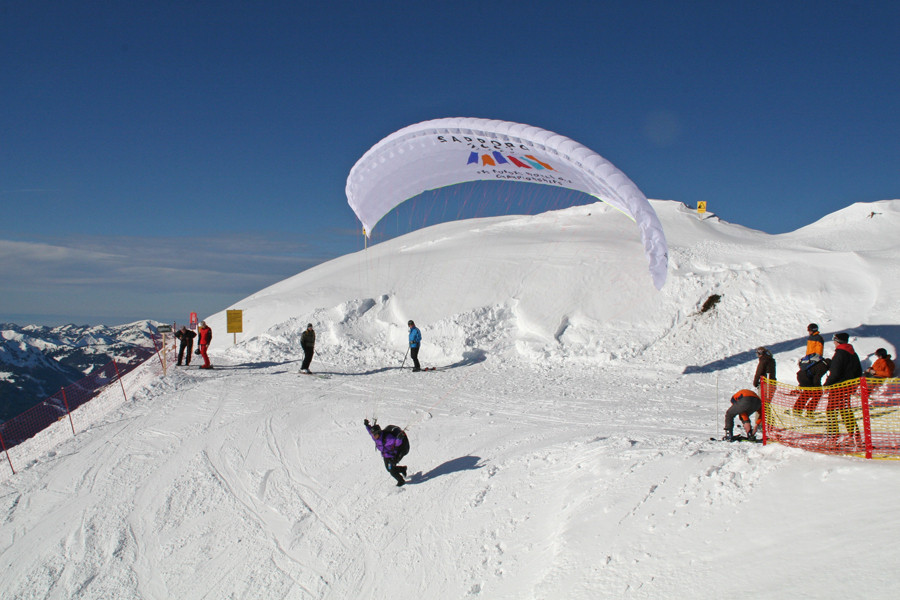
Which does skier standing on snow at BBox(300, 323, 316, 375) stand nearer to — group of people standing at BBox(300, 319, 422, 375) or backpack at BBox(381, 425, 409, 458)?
group of people standing at BBox(300, 319, 422, 375)

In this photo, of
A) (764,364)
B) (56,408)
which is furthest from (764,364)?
(56,408)

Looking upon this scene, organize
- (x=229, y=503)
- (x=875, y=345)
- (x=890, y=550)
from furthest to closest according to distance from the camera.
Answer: (x=875, y=345) < (x=229, y=503) < (x=890, y=550)

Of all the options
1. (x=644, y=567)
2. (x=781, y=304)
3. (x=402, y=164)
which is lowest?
(x=644, y=567)

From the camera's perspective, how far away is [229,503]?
7.50 metres

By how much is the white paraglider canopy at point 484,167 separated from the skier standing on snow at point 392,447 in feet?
16.0

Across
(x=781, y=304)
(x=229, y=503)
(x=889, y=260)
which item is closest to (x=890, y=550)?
(x=229, y=503)

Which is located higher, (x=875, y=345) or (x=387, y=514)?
(x=875, y=345)

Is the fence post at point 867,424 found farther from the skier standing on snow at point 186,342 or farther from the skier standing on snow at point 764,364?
the skier standing on snow at point 186,342

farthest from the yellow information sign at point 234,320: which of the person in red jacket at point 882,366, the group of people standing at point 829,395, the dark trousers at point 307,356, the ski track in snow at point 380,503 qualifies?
the person in red jacket at point 882,366

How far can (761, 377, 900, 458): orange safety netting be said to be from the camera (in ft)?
17.1

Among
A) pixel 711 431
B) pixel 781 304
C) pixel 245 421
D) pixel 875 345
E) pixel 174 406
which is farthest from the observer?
pixel 781 304

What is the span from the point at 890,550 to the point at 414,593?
13.1 ft

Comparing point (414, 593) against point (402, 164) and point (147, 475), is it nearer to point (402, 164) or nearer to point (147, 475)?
point (147, 475)

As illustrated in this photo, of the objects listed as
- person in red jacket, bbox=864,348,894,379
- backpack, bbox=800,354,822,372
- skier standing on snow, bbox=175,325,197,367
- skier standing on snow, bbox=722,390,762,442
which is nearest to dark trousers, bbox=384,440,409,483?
skier standing on snow, bbox=722,390,762,442
